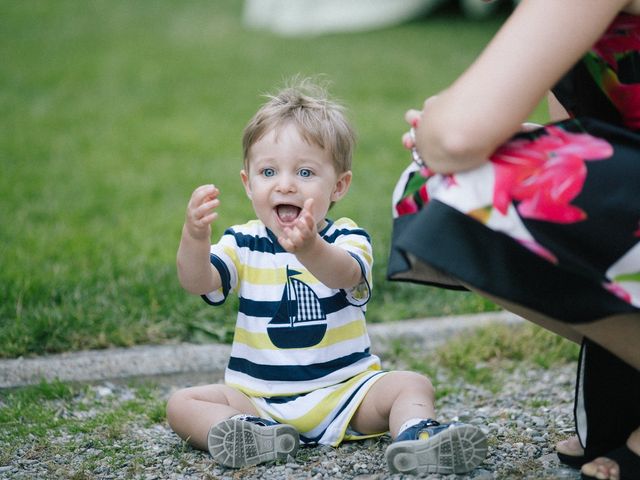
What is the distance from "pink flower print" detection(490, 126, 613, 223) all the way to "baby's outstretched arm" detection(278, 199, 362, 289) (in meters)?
0.51

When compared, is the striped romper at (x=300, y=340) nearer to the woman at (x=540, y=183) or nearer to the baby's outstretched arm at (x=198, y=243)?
the baby's outstretched arm at (x=198, y=243)

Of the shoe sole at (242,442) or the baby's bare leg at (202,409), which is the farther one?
the baby's bare leg at (202,409)

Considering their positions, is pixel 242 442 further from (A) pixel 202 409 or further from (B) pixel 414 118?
(B) pixel 414 118

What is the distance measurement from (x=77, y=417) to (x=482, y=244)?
5.08 feet

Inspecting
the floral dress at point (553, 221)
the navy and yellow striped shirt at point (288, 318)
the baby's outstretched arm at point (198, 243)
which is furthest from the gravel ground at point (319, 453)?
the floral dress at point (553, 221)

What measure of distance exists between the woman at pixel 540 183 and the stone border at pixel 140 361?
1.48 metres

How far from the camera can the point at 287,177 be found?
2492 mm

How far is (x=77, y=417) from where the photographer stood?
2.85 metres

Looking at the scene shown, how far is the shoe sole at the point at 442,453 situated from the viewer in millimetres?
2131

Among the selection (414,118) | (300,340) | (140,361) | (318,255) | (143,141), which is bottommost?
(140,361)

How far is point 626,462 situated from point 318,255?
855 millimetres

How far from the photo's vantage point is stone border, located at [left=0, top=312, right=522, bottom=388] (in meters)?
3.11

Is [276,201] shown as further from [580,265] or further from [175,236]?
[175,236]

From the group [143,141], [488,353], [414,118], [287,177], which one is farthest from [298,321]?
[143,141]
